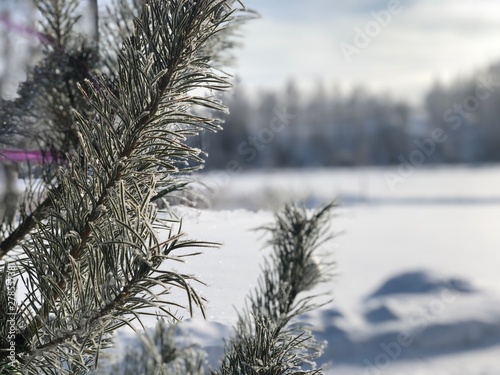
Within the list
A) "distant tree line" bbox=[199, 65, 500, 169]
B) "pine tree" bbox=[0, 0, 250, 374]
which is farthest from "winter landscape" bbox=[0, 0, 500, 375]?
"distant tree line" bbox=[199, 65, 500, 169]

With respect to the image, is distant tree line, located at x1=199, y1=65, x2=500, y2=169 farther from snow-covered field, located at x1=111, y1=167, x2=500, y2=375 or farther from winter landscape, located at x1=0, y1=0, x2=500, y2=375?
winter landscape, located at x1=0, y1=0, x2=500, y2=375

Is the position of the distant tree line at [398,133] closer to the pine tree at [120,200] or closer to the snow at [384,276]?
the snow at [384,276]

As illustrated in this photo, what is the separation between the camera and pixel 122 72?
296mm

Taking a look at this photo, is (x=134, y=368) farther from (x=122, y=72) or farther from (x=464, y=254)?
(x=464, y=254)

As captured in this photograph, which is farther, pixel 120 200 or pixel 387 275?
pixel 387 275

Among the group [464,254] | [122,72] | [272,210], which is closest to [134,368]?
[272,210]

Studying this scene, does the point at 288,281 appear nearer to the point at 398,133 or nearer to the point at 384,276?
the point at 384,276

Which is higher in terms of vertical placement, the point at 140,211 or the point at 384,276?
the point at 384,276

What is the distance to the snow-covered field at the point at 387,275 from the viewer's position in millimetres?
482

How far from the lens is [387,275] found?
4.02 m

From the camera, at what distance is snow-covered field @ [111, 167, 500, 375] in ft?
1.58

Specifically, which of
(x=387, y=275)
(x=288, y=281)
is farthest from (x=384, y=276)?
(x=288, y=281)

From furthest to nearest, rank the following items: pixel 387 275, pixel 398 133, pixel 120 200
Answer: pixel 398 133, pixel 387 275, pixel 120 200

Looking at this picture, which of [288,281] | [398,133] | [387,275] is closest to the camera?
[288,281]
